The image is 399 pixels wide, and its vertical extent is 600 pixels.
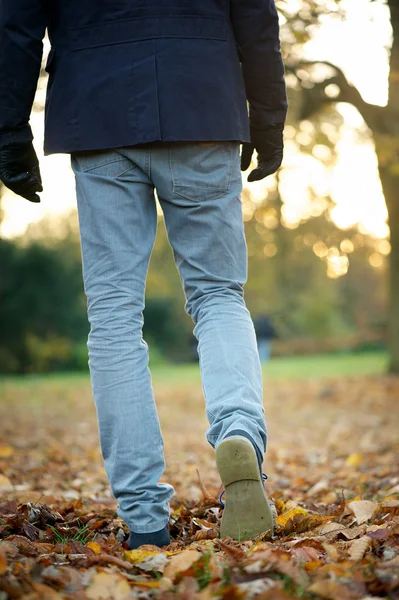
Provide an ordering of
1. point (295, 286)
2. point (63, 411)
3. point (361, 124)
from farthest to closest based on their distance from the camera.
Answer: point (295, 286) → point (361, 124) → point (63, 411)

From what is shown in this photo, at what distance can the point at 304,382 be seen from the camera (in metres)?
14.0

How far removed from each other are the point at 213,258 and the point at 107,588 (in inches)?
43.2

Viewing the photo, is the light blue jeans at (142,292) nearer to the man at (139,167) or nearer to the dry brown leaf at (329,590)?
the man at (139,167)

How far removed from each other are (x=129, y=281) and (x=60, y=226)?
1163 inches

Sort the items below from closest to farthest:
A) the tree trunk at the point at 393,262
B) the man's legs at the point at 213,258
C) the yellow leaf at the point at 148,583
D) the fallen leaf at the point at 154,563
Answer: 1. the yellow leaf at the point at 148,583
2. the fallen leaf at the point at 154,563
3. the man's legs at the point at 213,258
4. the tree trunk at the point at 393,262

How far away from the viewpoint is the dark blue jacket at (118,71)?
6.89 ft

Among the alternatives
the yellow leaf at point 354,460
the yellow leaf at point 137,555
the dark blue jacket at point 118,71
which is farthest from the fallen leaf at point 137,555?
the yellow leaf at point 354,460

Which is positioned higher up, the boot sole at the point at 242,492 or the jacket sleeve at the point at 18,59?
the jacket sleeve at the point at 18,59

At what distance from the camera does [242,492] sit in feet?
6.40

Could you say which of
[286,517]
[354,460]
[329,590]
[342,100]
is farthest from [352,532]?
[342,100]

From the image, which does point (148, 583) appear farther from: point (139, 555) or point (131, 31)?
point (131, 31)

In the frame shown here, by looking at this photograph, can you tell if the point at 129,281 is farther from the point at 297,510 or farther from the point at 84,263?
the point at 297,510

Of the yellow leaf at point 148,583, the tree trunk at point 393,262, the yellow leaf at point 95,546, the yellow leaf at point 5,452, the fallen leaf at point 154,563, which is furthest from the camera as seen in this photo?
the tree trunk at point 393,262

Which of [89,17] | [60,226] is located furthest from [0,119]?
[60,226]
